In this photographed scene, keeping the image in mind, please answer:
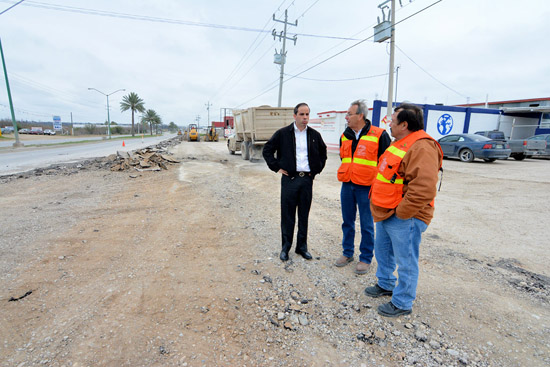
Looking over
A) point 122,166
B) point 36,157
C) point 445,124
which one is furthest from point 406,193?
point 36,157

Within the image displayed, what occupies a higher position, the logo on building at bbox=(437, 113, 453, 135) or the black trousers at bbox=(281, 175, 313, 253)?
the logo on building at bbox=(437, 113, 453, 135)

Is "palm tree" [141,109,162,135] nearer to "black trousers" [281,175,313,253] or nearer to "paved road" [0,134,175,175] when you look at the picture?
"paved road" [0,134,175,175]

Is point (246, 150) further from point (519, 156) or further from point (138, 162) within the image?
point (519, 156)

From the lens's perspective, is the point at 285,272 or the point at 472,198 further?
the point at 472,198

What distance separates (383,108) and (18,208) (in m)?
17.1

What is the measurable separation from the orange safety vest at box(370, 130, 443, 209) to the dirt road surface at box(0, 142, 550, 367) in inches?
41.2

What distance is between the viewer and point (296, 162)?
338cm

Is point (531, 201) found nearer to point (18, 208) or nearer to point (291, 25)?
point (18, 208)

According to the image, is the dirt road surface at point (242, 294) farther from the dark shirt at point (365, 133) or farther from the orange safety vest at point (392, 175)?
the dark shirt at point (365, 133)

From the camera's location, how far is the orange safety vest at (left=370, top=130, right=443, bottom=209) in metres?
2.21

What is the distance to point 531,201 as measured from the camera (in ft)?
20.6

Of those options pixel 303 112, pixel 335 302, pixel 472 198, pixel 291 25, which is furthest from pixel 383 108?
pixel 335 302

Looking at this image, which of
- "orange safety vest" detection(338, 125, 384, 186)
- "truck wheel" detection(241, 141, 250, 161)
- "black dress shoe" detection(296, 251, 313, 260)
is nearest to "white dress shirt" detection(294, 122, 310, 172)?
"orange safety vest" detection(338, 125, 384, 186)

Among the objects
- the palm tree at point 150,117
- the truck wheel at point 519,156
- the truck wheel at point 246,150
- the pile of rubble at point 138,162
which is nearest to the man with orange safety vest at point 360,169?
the pile of rubble at point 138,162
